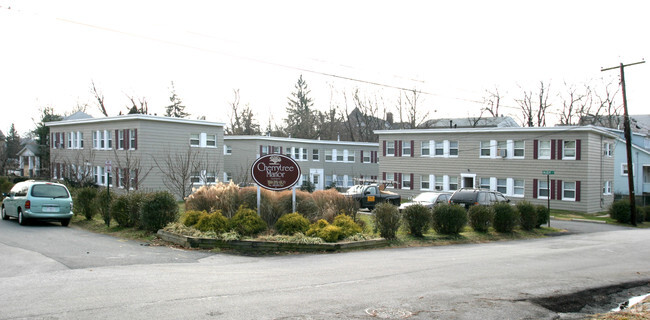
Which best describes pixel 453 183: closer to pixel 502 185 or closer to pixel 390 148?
pixel 502 185

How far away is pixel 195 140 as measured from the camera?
38.8m

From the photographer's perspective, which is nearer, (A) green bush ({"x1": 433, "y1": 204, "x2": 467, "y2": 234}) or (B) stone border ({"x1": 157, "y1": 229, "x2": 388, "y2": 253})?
(B) stone border ({"x1": 157, "y1": 229, "x2": 388, "y2": 253})

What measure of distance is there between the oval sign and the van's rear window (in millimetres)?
7970

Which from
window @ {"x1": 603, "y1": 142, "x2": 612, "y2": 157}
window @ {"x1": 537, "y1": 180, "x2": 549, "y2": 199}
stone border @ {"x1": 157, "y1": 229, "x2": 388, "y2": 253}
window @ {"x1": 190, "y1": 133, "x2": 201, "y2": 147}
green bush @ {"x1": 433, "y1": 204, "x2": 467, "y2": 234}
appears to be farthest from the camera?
window @ {"x1": 603, "y1": 142, "x2": 612, "y2": 157}

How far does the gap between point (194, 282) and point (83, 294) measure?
1874 millimetres


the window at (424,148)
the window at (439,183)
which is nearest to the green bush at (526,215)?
the window at (439,183)

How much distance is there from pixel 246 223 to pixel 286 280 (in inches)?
212

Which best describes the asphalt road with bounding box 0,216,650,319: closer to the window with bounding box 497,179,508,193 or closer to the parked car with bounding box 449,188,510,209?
the parked car with bounding box 449,188,510,209

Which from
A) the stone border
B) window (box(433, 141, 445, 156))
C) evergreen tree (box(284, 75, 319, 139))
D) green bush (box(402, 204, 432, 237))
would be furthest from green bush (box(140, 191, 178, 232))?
evergreen tree (box(284, 75, 319, 139))

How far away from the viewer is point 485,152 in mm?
39781

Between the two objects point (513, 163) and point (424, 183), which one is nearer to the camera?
point (513, 163)

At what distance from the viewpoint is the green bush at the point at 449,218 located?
58.7 feet

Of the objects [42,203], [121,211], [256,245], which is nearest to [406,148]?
[121,211]

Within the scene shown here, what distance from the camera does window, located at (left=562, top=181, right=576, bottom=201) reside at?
3609 cm
